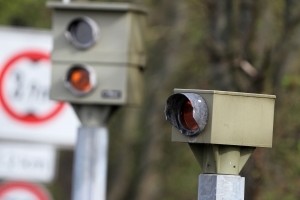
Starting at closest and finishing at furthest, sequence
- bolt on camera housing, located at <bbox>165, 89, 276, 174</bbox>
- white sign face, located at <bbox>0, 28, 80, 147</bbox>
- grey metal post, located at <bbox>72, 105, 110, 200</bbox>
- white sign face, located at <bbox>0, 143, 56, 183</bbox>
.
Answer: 1. bolt on camera housing, located at <bbox>165, 89, 276, 174</bbox>
2. grey metal post, located at <bbox>72, 105, 110, 200</bbox>
3. white sign face, located at <bbox>0, 143, 56, 183</bbox>
4. white sign face, located at <bbox>0, 28, 80, 147</bbox>

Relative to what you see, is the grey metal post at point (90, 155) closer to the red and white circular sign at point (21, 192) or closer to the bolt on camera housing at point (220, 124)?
the red and white circular sign at point (21, 192)

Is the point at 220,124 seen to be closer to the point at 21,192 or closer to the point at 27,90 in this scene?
the point at 21,192

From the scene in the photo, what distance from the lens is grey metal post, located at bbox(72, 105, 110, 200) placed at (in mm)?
9680

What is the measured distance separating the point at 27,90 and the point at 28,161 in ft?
2.19

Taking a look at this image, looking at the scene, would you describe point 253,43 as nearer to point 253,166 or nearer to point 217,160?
point 253,166

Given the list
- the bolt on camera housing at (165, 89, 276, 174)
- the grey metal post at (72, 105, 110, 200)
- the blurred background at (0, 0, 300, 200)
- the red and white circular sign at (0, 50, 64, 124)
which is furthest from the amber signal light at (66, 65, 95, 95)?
the bolt on camera housing at (165, 89, 276, 174)

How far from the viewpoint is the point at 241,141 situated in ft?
21.3

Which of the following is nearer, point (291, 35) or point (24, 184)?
point (24, 184)

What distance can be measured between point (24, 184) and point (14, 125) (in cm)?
59

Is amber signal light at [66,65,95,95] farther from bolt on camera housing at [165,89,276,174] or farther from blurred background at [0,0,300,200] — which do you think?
bolt on camera housing at [165,89,276,174]

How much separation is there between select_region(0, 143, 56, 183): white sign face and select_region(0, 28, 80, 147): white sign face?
29cm

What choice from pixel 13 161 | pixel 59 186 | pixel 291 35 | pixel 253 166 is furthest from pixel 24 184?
pixel 59 186

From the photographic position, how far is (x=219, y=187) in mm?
6395

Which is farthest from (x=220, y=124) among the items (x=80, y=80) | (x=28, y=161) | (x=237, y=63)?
(x=237, y=63)
